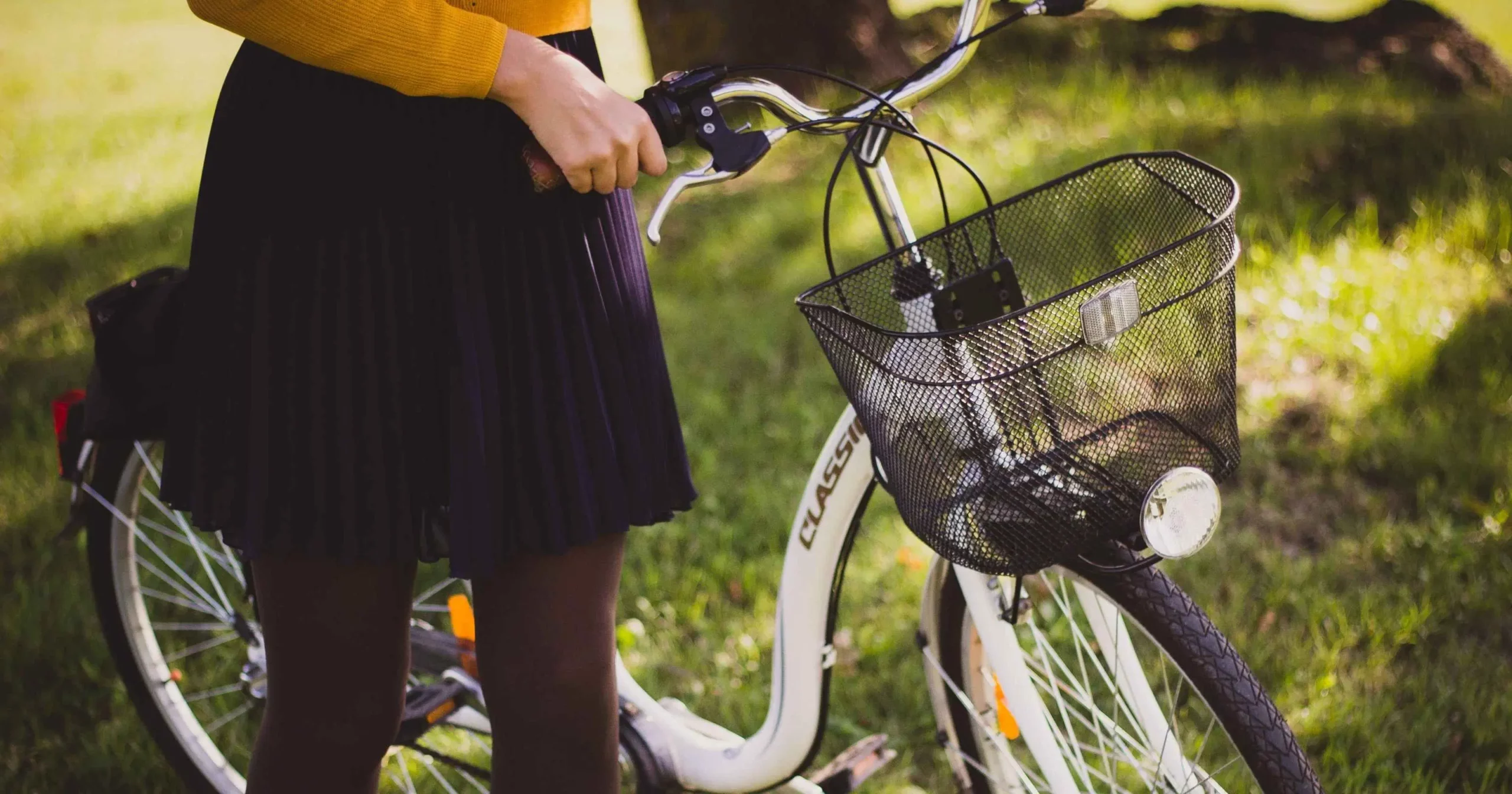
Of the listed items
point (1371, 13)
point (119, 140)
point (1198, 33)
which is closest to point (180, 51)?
point (119, 140)

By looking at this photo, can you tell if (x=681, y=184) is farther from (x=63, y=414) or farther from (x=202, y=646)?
(x=202, y=646)

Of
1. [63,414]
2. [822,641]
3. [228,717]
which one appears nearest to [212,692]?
[228,717]

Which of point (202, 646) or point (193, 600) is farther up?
point (193, 600)

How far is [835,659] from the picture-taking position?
1992mm

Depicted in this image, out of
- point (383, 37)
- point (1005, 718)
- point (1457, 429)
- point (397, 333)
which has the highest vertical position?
point (383, 37)

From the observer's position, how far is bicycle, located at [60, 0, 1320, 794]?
1290mm

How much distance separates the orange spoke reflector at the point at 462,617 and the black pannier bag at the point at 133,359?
50cm

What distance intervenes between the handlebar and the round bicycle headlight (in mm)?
488

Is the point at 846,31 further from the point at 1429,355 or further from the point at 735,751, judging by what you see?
the point at 735,751

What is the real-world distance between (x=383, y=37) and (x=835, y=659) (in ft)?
4.13

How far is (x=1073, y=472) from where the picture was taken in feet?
3.96

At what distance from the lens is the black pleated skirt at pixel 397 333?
48.5 inches

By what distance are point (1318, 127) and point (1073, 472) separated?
11.6 feet

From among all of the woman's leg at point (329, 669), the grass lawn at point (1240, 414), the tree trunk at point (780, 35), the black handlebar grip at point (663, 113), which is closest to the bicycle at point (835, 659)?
the black handlebar grip at point (663, 113)
